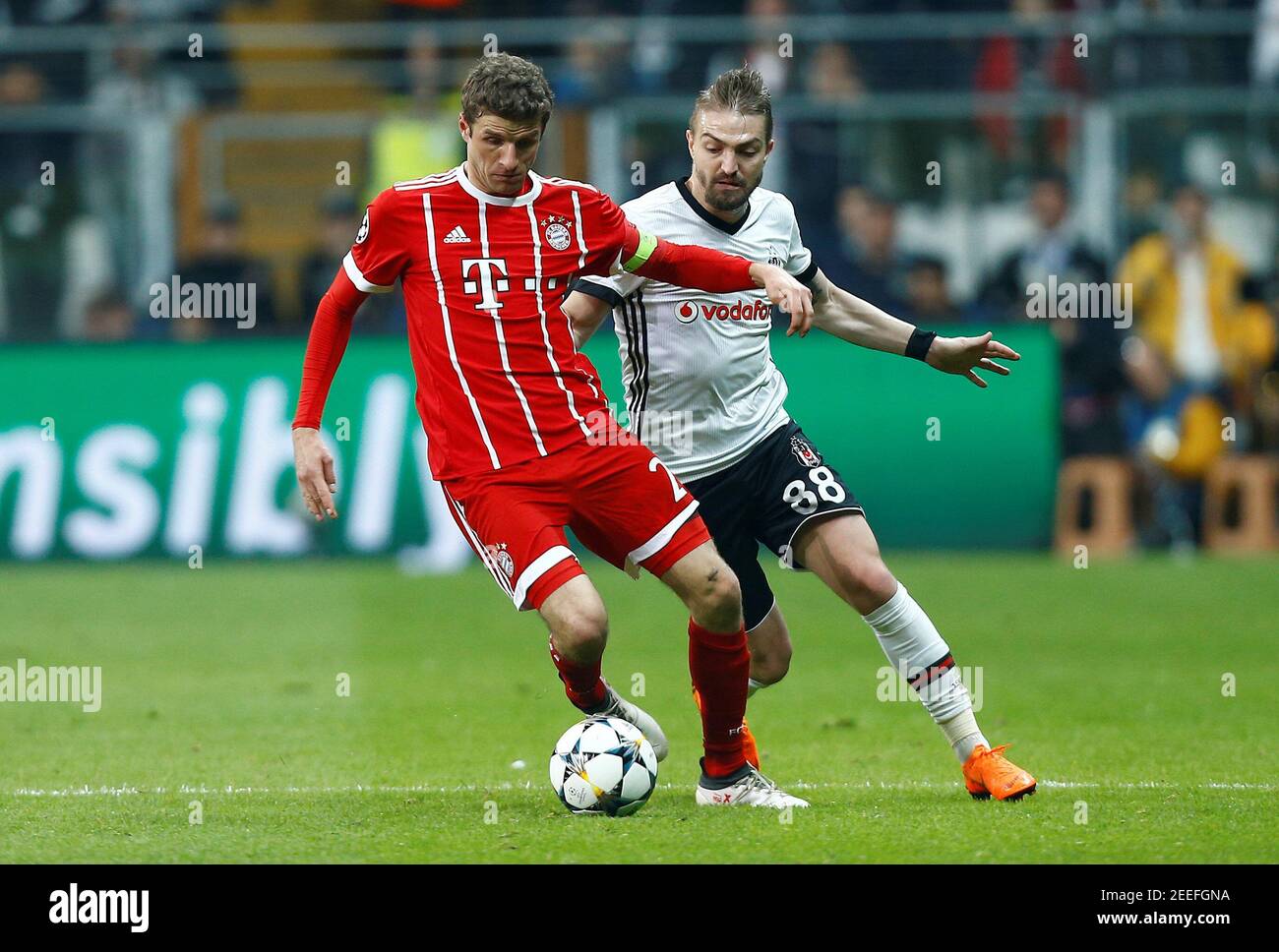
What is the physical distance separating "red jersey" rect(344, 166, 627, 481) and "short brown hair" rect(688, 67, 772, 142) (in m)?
0.69

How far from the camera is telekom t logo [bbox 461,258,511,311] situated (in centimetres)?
642

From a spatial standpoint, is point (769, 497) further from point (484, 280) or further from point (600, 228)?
point (484, 280)

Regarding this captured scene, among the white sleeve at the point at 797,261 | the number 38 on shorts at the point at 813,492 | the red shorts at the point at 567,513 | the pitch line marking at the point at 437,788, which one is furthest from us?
the white sleeve at the point at 797,261

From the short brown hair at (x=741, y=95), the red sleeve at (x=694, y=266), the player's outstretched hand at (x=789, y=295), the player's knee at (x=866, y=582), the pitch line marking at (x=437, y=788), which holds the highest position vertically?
the short brown hair at (x=741, y=95)

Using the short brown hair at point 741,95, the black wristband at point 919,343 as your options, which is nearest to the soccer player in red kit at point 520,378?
the short brown hair at point 741,95

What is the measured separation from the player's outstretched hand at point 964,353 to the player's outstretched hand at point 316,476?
2091 millimetres

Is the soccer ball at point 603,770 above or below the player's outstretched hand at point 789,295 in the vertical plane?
below

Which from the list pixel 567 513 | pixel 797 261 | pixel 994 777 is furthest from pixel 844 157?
pixel 567 513

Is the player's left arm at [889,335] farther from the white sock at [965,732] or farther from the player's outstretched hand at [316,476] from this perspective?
the player's outstretched hand at [316,476]

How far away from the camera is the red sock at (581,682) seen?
6.75m

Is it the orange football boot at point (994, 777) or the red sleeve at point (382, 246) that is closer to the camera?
the red sleeve at point (382, 246)

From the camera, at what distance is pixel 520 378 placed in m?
6.43

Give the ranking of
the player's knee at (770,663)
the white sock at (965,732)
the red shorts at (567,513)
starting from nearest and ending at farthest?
1. the red shorts at (567,513)
2. the white sock at (965,732)
3. the player's knee at (770,663)

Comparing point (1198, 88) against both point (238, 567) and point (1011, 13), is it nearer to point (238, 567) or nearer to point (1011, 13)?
point (1011, 13)
